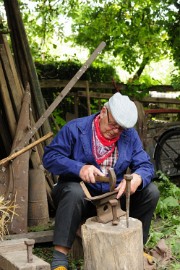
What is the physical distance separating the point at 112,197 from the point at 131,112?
2.25ft

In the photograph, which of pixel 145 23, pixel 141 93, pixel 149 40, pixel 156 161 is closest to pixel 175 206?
pixel 156 161

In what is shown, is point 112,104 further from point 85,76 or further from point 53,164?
point 85,76

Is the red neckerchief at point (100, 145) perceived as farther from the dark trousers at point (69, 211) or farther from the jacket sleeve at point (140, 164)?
the dark trousers at point (69, 211)

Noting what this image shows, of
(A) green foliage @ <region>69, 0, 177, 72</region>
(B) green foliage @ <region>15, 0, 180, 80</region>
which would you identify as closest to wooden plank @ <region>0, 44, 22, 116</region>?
(B) green foliage @ <region>15, 0, 180, 80</region>

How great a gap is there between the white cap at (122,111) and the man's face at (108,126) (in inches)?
2.2

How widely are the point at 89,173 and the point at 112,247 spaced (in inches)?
22.3

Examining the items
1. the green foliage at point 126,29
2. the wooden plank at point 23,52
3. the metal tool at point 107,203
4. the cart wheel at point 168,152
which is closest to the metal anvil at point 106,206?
the metal tool at point 107,203

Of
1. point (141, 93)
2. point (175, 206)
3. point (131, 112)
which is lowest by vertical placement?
point (175, 206)

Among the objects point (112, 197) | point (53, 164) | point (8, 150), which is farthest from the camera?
point (8, 150)

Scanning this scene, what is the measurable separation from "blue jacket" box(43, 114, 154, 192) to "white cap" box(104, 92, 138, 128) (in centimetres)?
32

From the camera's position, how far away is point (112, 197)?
4.09 meters

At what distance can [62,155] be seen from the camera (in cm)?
442

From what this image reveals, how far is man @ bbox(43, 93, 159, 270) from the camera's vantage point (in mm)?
4203

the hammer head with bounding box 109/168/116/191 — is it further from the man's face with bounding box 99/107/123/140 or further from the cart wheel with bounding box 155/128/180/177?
the cart wheel with bounding box 155/128/180/177
